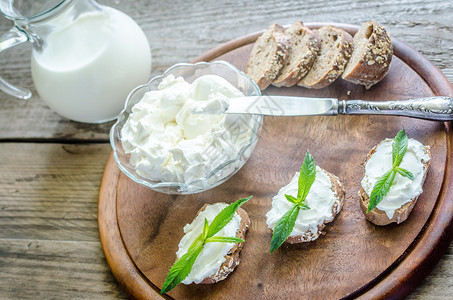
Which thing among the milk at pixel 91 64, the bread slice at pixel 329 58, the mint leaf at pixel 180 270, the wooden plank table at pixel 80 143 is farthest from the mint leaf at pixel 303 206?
the milk at pixel 91 64

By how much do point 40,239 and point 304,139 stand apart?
1.33m

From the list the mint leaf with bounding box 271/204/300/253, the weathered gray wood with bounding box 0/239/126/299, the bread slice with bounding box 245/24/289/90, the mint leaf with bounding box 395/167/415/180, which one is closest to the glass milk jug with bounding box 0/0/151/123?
the bread slice with bounding box 245/24/289/90

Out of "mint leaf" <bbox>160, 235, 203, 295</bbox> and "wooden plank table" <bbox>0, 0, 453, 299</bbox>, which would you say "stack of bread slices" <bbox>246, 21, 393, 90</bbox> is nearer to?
"wooden plank table" <bbox>0, 0, 453, 299</bbox>

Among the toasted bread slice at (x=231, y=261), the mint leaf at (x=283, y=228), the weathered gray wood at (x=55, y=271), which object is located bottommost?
the weathered gray wood at (x=55, y=271)

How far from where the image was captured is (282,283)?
179 centimetres

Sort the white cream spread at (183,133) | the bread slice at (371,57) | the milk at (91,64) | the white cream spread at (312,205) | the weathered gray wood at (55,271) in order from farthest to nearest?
the milk at (91,64), the weathered gray wood at (55,271), the bread slice at (371,57), the white cream spread at (183,133), the white cream spread at (312,205)

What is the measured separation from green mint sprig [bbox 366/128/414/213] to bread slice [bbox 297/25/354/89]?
1.56 ft

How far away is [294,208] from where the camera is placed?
1765 millimetres

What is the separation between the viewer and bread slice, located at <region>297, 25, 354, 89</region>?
2104 mm

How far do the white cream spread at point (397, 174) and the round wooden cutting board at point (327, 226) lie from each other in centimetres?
10

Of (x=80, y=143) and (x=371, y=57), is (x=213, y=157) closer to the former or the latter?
(x=371, y=57)

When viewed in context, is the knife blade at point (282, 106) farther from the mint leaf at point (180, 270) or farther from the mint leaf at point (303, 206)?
the mint leaf at point (180, 270)

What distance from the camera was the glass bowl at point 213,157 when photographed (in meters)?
1.94

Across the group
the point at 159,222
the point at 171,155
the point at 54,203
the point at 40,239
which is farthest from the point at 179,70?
the point at 40,239
